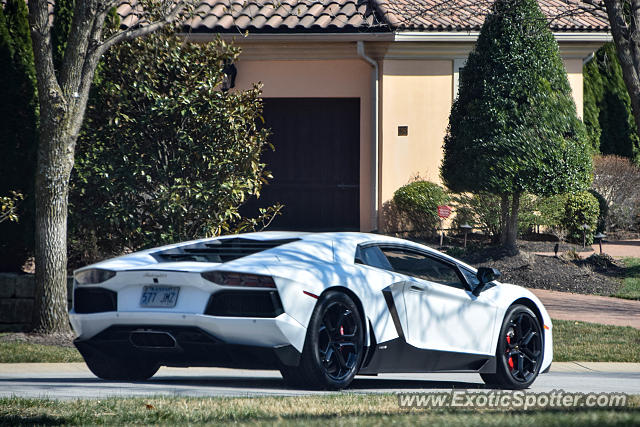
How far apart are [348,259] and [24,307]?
250 inches

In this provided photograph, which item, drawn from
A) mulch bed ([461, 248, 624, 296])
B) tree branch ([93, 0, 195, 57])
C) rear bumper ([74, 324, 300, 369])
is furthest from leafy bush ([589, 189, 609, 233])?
rear bumper ([74, 324, 300, 369])

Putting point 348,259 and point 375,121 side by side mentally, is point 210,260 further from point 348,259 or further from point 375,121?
point 375,121

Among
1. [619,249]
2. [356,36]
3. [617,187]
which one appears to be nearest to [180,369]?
[356,36]

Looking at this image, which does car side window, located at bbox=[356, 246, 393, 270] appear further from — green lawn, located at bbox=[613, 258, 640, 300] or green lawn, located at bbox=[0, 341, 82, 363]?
green lawn, located at bbox=[613, 258, 640, 300]

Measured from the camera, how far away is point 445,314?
872 centimetres

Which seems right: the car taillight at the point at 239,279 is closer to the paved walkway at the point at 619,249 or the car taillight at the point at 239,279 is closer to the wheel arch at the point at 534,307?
the wheel arch at the point at 534,307

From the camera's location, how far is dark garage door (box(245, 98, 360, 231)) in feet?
68.7

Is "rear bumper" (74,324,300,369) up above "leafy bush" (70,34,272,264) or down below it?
below

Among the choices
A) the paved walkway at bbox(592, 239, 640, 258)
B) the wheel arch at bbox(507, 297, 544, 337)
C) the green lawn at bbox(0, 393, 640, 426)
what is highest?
the wheel arch at bbox(507, 297, 544, 337)

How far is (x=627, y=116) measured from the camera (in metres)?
27.8

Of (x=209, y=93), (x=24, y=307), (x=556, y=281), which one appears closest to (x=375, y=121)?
(x=556, y=281)

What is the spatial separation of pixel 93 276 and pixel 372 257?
229 centimetres

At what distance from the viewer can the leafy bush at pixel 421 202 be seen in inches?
768

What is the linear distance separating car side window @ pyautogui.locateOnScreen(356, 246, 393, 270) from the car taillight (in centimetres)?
115
